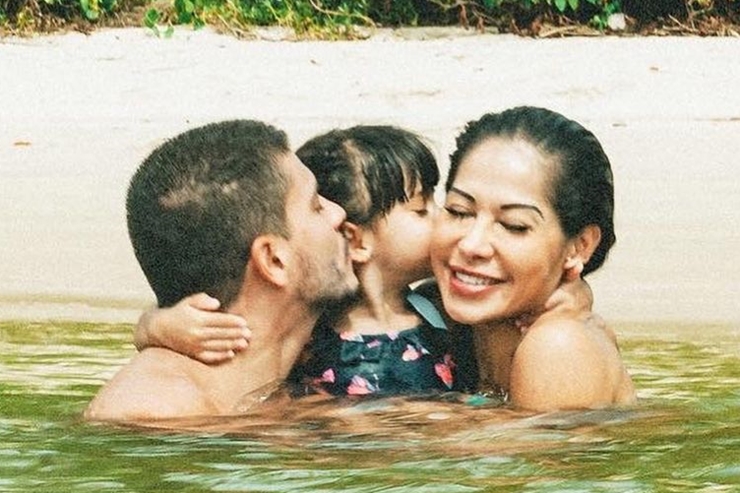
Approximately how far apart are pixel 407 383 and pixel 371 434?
417 mm

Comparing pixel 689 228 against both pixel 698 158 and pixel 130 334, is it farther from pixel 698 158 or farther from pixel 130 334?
pixel 130 334

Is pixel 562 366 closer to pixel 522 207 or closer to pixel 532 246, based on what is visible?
pixel 532 246

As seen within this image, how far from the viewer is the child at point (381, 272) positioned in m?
6.41

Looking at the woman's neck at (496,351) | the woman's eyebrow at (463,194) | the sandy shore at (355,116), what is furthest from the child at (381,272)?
the sandy shore at (355,116)

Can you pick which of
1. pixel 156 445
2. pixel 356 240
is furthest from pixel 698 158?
pixel 156 445

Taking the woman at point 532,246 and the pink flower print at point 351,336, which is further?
the pink flower print at point 351,336

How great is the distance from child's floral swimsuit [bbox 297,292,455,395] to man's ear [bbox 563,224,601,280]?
0.47m

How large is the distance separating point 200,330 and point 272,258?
301 mm

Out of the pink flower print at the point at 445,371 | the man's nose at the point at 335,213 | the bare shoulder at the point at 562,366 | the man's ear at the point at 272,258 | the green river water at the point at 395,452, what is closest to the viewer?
the green river water at the point at 395,452

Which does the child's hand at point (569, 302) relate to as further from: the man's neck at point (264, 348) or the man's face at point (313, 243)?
the man's neck at point (264, 348)

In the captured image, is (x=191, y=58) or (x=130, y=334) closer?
(x=130, y=334)

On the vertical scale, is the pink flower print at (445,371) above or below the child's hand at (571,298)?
below

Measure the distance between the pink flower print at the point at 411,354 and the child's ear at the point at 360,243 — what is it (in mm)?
305

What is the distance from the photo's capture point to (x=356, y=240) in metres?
6.47
